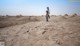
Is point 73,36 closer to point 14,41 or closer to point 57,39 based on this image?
point 57,39

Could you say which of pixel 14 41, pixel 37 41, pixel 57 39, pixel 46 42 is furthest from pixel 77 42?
pixel 14 41

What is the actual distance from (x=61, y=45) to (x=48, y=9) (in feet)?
24.9

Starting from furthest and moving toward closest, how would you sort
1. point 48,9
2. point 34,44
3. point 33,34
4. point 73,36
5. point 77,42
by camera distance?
point 48,9 → point 33,34 → point 34,44 → point 73,36 → point 77,42

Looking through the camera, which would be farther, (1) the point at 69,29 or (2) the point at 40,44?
(1) the point at 69,29

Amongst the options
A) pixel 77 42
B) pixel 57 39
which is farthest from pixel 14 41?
pixel 77 42

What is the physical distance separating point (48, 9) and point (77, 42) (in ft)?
25.3

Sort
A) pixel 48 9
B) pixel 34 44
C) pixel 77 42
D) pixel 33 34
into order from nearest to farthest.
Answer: pixel 77 42, pixel 34 44, pixel 33 34, pixel 48 9

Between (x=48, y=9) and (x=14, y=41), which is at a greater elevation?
(x=48, y=9)

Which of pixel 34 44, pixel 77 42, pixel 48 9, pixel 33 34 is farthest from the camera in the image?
pixel 48 9

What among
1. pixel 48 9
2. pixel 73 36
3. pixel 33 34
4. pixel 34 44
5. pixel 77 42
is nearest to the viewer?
pixel 77 42

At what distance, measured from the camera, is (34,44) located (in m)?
11.2

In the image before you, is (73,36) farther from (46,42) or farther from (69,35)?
(46,42)

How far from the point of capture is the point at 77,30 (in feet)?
37.2

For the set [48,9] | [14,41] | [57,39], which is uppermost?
[48,9]
